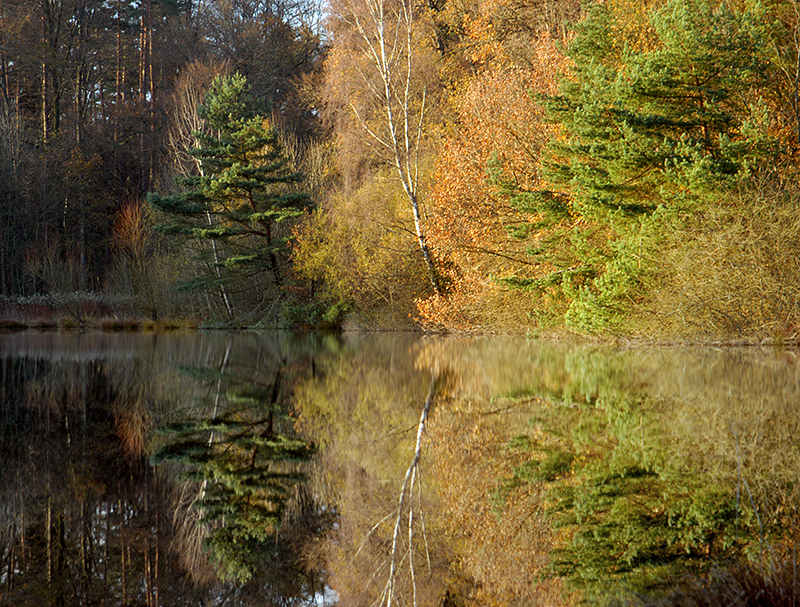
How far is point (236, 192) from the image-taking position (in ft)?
85.7

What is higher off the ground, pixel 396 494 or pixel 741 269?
pixel 741 269

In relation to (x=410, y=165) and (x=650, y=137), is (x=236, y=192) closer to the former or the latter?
(x=410, y=165)

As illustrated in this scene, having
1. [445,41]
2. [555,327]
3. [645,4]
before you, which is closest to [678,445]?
[555,327]

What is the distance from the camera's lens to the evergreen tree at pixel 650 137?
1331 cm

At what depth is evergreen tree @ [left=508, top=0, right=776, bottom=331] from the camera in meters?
13.3

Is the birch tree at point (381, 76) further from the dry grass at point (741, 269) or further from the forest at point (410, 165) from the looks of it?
the dry grass at point (741, 269)

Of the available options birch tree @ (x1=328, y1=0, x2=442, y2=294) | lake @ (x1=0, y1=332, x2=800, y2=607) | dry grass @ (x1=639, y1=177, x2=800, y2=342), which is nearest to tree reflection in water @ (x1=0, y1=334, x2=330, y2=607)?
lake @ (x1=0, y1=332, x2=800, y2=607)

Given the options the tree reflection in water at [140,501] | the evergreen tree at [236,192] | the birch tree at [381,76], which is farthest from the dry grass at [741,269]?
the evergreen tree at [236,192]

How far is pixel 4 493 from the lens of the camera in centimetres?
395

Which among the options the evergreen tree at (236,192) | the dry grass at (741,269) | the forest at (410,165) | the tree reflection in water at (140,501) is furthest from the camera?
the evergreen tree at (236,192)

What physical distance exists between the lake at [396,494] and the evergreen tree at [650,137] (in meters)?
5.90

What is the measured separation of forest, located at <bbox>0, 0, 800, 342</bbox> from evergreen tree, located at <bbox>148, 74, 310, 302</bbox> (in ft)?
0.35

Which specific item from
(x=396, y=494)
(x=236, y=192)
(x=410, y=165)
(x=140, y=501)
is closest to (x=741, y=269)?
(x=396, y=494)

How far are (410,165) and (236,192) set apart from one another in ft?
22.8
